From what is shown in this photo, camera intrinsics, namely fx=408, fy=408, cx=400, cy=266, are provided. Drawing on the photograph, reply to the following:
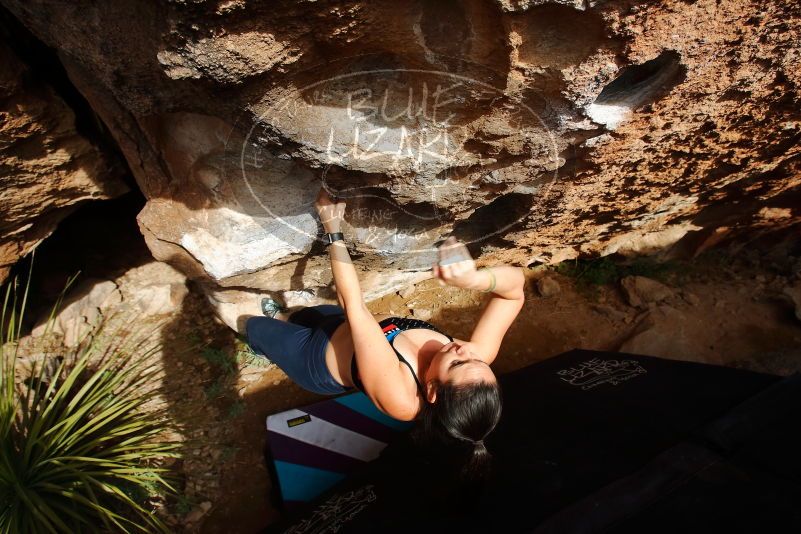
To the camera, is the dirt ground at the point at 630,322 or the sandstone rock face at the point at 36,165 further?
the dirt ground at the point at 630,322

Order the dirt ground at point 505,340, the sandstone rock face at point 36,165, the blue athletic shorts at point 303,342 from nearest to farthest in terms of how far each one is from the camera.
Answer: the sandstone rock face at point 36,165
the blue athletic shorts at point 303,342
the dirt ground at point 505,340

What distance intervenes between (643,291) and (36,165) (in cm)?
429

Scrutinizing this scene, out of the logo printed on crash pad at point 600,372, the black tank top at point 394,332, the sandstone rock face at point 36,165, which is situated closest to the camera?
the sandstone rock face at point 36,165

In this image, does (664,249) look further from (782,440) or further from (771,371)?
(782,440)

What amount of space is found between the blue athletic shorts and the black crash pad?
58 cm

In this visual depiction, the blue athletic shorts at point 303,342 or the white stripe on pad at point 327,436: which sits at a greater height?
the blue athletic shorts at point 303,342

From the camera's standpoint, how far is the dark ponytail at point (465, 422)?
1.48 m

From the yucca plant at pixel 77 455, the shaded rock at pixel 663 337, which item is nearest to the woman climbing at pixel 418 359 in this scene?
the yucca plant at pixel 77 455

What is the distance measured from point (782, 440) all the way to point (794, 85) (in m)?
1.45

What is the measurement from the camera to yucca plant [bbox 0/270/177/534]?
77.9 inches

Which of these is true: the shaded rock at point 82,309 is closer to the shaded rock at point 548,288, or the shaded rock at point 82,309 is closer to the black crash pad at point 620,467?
the black crash pad at point 620,467

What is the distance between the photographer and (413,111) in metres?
1.53

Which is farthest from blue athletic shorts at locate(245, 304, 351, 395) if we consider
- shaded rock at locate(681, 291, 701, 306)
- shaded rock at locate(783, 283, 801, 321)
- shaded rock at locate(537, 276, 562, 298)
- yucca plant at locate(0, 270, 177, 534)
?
shaded rock at locate(783, 283, 801, 321)

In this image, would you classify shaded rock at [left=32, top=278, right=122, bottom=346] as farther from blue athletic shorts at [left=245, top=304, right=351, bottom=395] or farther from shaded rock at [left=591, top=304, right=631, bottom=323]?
shaded rock at [left=591, top=304, right=631, bottom=323]
